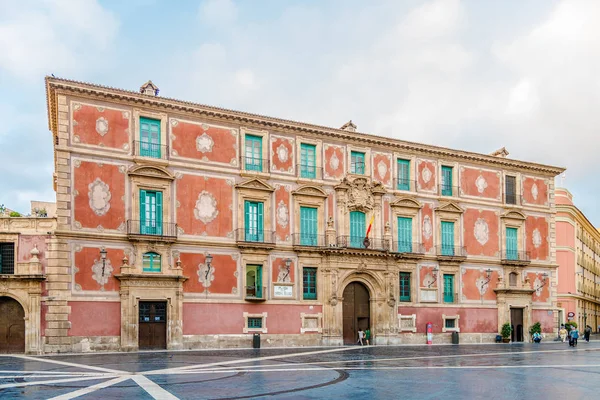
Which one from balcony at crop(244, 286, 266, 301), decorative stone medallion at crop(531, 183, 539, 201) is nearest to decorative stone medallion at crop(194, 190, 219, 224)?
balcony at crop(244, 286, 266, 301)

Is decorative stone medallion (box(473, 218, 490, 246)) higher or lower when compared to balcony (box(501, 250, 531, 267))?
higher

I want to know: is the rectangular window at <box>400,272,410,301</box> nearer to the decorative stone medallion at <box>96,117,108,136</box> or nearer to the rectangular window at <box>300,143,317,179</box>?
the rectangular window at <box>300,143,317,179</box>

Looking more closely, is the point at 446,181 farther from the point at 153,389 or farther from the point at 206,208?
the point at 153,389

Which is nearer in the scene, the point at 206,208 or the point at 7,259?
the point at 7,259

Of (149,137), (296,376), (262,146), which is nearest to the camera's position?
(296,376)

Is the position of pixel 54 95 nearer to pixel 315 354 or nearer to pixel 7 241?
pixel 7 241

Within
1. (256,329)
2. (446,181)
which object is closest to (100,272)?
(256,329)

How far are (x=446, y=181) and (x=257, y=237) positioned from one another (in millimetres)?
15816

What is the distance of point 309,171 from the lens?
4331 centimetres

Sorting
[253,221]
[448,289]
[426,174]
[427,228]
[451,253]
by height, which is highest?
[426,174]

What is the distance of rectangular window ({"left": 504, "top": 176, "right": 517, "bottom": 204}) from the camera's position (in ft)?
170

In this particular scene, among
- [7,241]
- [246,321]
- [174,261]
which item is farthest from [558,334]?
[7,241]

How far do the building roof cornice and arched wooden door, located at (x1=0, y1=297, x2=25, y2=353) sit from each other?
10.9m

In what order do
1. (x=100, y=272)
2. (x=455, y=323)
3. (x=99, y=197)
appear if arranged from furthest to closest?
1. (x=455, y=323)
2. (x=99, y=197)
3. (x=100, y=272)
